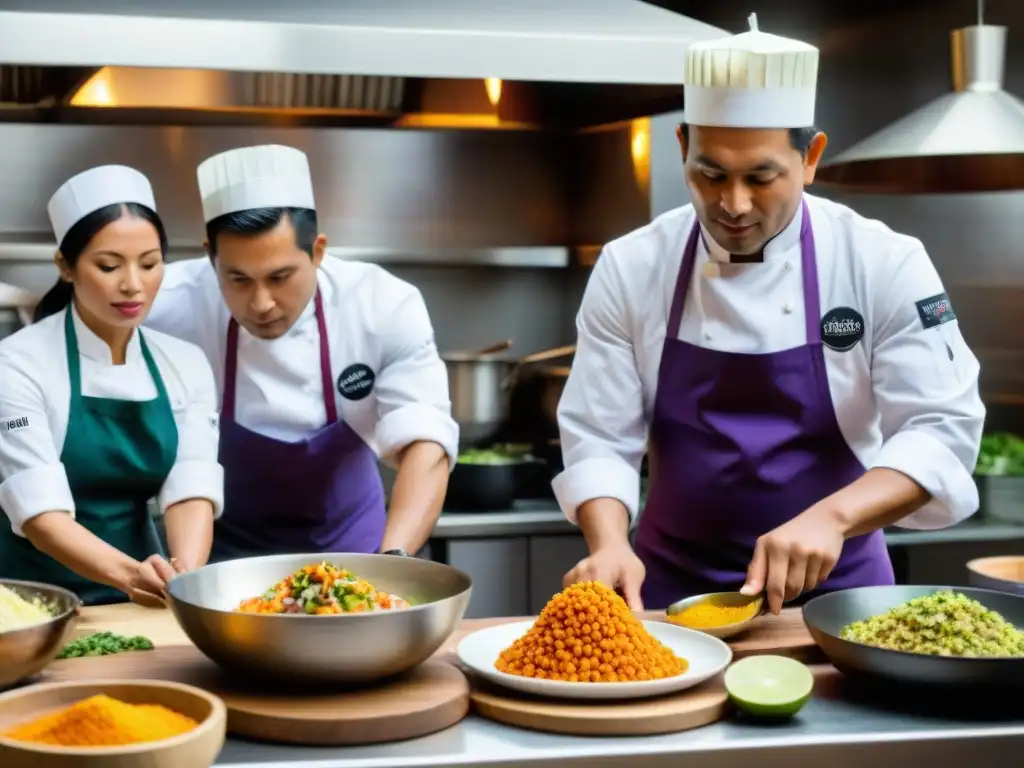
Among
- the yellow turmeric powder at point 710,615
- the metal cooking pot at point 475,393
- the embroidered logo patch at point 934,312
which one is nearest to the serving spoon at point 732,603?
the yellow turmeric powder at point 710,615

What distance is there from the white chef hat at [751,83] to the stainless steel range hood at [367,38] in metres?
0.96

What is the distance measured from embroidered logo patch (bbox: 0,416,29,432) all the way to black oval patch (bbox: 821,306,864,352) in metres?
1.39

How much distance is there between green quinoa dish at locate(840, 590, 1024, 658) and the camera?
1542 millimetres

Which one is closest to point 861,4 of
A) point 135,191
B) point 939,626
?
point 135,191

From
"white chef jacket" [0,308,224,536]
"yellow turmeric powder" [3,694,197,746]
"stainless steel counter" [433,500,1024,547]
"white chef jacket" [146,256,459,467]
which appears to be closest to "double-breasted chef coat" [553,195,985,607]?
"white chef jacket" [146,256,459,467]

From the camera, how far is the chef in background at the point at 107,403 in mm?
2289

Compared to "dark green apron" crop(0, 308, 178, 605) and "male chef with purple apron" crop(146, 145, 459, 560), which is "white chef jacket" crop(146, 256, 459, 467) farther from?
"dark green apron" crop(0, 308, 178, 605)

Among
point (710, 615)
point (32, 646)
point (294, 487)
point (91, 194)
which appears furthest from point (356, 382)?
point (32, 646)

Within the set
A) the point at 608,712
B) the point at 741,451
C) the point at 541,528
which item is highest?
the point at 741,451

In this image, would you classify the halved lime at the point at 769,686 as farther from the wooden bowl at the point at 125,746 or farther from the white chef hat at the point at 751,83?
the white chef hat at the point at 751,83

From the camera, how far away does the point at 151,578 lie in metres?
1.92

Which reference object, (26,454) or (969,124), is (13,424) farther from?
(969,124)

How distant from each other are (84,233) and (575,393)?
0.94 metres

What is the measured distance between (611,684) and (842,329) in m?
0.98
